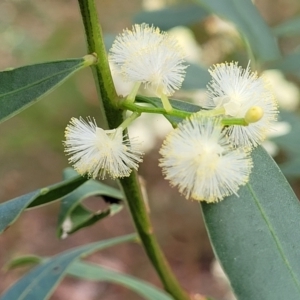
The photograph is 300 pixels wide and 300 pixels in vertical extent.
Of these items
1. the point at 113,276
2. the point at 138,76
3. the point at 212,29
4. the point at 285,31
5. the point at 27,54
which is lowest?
the point at 113,276

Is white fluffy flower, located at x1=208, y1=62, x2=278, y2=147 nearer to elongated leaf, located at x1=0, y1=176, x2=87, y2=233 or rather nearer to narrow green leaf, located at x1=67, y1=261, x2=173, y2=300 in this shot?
elongated leaf, located at x1=0, y1=176, x2=87, y2=233

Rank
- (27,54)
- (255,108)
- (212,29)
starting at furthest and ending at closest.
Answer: (27,54)
(212,29)
(255,108)

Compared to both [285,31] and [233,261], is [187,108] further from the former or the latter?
[285,31]

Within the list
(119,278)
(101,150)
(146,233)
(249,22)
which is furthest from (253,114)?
(119,278)

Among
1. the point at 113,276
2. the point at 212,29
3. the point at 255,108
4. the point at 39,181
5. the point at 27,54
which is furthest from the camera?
the point at 27,54

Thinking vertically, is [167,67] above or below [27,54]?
below

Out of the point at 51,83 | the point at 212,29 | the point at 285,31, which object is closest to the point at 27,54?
the point at 212,29

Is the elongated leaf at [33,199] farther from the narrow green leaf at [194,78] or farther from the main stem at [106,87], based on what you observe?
the narrow green leaf at [194,78]

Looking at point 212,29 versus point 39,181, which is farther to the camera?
point 39,181
